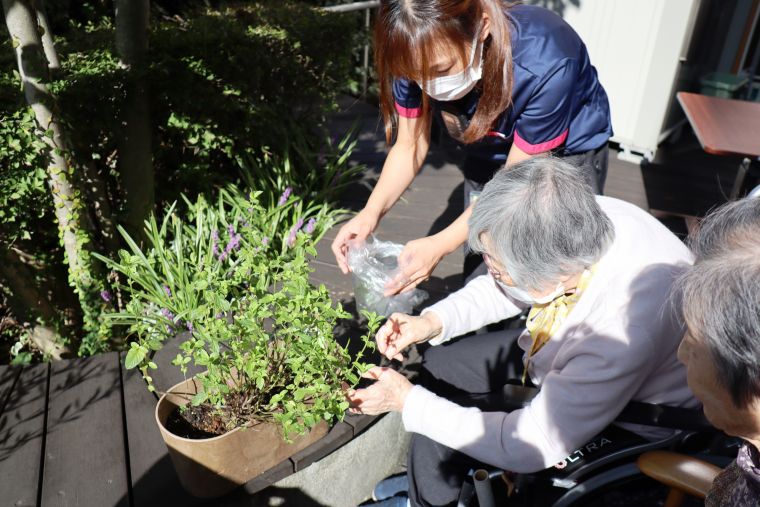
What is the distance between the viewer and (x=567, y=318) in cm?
158

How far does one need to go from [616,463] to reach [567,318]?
385 millimetres

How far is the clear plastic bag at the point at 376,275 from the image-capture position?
2.32 m

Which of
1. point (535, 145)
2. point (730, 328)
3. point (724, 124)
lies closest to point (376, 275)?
point (535, 145)

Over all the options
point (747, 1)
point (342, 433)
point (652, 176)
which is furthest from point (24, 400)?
point (747, 1)

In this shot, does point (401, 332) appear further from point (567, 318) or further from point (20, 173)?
point (20, 173)

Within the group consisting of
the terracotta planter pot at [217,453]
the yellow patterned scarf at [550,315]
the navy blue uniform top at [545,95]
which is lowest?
the terracotta planter pot at [217,453]

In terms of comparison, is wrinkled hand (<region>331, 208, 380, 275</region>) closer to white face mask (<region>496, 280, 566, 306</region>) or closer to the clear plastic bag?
the clear plastic bag

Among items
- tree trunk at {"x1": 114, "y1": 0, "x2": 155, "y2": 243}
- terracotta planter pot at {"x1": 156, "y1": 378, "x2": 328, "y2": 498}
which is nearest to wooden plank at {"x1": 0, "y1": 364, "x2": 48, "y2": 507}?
terracotta planter pot at {"x1": 156, "y1": 378, "x2": 328, "y2": 498}

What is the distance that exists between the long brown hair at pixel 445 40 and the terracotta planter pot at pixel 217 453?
1130 millimetres

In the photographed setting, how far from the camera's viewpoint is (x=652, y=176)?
5.36 m

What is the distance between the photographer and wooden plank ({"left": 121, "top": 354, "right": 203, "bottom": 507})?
6.06 feet

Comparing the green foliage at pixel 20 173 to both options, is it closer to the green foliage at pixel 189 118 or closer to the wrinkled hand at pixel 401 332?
the green foliage at pixel 189 118

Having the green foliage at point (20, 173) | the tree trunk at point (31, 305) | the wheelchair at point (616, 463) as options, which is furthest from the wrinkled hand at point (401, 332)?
the tree trunk at point (31, 305)

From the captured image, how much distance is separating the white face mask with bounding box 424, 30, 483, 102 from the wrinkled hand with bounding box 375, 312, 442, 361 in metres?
0.73
